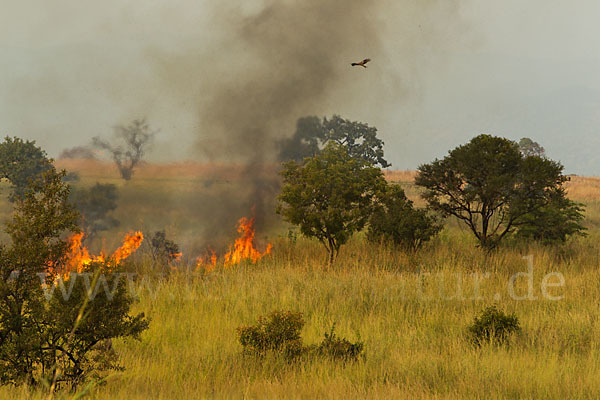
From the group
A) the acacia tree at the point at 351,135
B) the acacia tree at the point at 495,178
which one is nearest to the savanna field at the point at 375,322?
the acacia tree at the point at 495,178

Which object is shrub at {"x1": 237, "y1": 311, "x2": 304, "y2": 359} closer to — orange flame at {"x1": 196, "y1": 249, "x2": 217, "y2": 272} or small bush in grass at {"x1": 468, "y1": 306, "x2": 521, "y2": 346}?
small bush in grass at {"x1": 468, "y1": 306, "x2": 521, "y2": 346}

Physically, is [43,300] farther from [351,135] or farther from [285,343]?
[351,135]

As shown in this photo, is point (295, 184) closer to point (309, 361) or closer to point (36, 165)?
point (309, 361)

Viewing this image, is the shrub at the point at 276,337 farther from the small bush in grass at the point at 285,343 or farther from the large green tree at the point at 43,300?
the large green tree at the point at 43,300

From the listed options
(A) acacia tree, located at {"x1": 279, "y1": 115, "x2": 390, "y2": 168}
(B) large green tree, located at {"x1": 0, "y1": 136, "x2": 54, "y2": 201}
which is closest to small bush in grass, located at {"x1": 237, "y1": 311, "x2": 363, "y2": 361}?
(B) large green tree, located at {"x1": 0, "y1": 136, "x2": 54, "y2": 201}

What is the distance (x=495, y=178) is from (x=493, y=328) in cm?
924

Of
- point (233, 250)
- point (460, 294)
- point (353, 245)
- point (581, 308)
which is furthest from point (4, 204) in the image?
point (581, 308)

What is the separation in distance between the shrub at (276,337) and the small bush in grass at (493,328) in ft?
10.9

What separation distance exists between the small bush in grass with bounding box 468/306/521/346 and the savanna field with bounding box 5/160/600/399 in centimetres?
20

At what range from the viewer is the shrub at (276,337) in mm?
8406

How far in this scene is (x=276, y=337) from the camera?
848cm

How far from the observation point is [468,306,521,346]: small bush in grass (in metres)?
9.45

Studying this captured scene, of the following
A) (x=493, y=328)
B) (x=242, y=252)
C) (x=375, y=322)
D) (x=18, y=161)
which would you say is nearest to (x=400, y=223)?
(x=242, y=252)

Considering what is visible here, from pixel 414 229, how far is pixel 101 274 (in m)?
13.0
